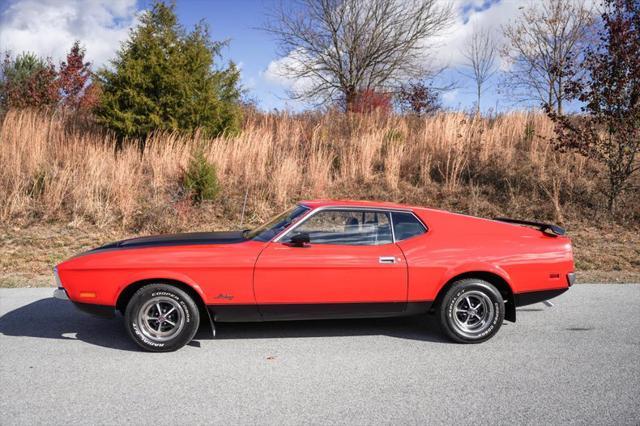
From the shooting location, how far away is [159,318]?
15.7ft

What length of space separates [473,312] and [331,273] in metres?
1.39

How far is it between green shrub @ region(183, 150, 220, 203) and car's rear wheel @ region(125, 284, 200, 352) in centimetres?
741

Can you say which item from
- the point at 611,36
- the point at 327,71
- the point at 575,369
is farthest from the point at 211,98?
the point at 575,369

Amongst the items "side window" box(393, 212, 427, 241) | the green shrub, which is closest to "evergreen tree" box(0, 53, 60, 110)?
the green shrub

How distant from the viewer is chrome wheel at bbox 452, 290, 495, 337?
5.04 metres

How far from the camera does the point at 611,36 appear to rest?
1131cm

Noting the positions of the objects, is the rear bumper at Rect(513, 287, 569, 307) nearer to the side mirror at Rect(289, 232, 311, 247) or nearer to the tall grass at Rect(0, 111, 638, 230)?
the side mirror at Rect(289, 232, 311, 247)

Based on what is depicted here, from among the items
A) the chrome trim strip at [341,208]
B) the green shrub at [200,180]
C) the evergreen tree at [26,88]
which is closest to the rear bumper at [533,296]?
the chrome trim strip at [341,208]

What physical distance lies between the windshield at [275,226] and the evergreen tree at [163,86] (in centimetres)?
879

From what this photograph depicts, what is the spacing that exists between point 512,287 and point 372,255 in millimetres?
1377

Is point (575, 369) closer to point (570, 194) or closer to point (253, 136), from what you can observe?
point (570, 194)

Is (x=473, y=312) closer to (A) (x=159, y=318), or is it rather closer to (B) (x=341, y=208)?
(B) (x=341, y=208)

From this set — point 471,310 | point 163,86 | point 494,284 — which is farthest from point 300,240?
point 163,86

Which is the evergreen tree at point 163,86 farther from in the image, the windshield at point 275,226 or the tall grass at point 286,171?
the windshield at point 275,226
